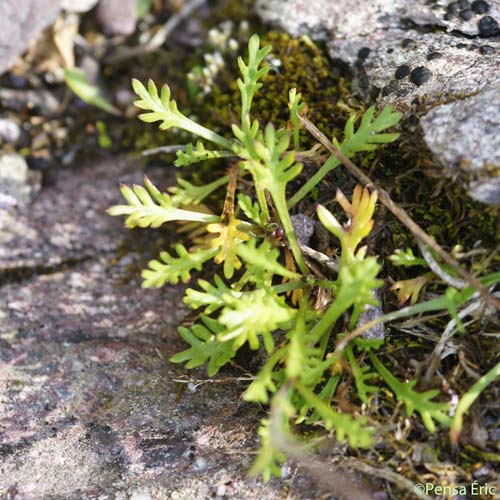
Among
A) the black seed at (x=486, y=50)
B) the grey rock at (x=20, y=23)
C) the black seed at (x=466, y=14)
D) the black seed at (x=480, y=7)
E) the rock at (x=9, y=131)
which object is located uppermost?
the black seed at (x=480, y=7)

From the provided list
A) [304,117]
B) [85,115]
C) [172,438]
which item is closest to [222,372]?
[172,438]

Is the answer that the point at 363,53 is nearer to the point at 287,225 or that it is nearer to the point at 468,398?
the point at 287,225

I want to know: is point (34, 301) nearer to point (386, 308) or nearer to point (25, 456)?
point (25, 456)

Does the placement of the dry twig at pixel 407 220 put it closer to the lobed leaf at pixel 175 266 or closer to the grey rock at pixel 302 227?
the grey rock at pixel 302 227

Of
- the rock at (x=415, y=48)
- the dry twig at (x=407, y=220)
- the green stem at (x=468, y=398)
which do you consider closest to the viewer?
the green stem at (x=468, y=398)

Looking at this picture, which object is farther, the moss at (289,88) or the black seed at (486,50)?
the moss at (289,88)

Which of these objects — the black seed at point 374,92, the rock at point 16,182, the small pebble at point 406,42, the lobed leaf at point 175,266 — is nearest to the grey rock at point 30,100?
Result: the rock at point 16,182
